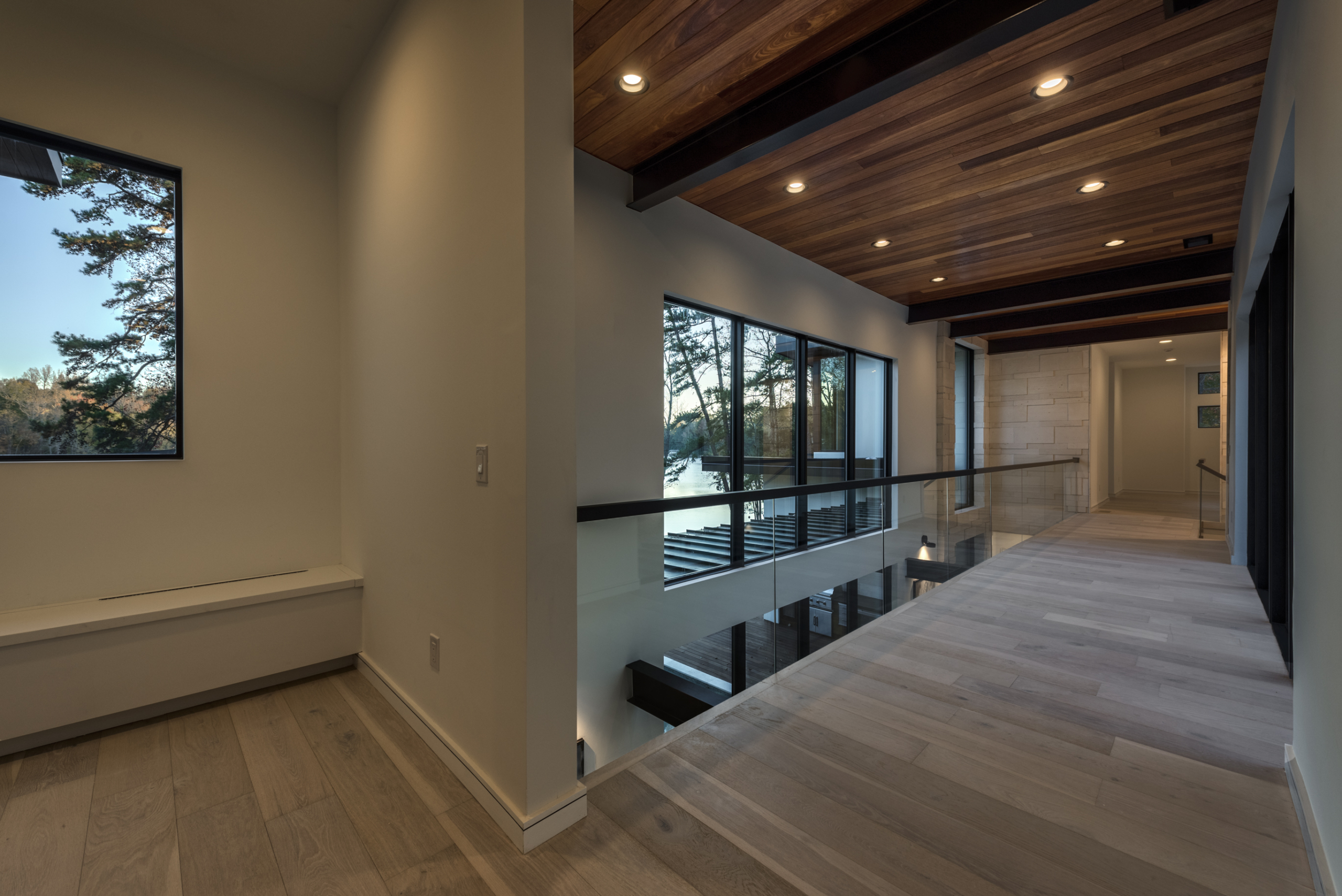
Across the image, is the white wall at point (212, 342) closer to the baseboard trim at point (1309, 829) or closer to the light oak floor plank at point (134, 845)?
the light oak floor plank at point (134, 845)

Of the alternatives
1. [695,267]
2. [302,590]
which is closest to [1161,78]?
[695,267]

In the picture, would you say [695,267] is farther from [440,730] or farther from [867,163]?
[440,730]

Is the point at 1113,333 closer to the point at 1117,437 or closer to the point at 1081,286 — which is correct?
the point at 1081,286

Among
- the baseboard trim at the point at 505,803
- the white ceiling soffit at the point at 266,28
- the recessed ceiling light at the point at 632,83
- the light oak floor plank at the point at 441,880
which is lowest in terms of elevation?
the light oak floor plank at the point at 441,880

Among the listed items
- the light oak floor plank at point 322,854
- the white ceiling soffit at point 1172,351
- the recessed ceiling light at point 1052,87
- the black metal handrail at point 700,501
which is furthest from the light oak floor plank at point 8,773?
the white ceiling soffit at point 1172,351

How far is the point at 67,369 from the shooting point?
229 cm

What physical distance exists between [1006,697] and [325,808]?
252 centimetres

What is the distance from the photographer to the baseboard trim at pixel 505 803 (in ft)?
4.96

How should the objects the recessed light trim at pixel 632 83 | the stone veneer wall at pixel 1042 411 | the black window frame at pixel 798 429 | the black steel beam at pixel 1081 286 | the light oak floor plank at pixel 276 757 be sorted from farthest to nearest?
the stone veneer wall at pixel 1042 411 < the black steel beam at pixel 1081 286 < the black window frame at pixel 798 429 < the recessed light trim at pixel 632 83 < the light oak floor plank at pixel 276 757

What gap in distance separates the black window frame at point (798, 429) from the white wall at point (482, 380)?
33.9 inches

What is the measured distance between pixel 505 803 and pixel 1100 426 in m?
11.1

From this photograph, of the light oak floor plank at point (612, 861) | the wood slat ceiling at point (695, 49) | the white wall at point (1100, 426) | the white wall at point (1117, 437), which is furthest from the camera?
the white wall at point (1117, 437)

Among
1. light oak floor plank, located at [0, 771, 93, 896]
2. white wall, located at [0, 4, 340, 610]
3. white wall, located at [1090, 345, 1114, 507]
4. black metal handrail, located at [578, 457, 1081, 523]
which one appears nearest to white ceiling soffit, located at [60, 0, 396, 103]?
white wall, located at [0, 4, 340, 610]

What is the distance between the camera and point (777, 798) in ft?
5.52
